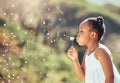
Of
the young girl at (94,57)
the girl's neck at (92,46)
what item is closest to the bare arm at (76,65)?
the young girl at (94,57)

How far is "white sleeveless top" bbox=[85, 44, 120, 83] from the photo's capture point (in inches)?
108

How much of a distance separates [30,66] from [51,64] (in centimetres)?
A: 16

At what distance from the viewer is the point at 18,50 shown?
9.49ft

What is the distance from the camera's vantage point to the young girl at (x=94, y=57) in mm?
2730

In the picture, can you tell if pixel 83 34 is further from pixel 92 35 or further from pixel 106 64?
Result: pixel 106 64

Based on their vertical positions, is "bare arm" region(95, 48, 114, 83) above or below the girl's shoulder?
below

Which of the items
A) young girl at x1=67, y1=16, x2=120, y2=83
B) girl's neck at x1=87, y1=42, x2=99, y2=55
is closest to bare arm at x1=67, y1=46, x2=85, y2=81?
young girl at x1=67, y1=16, x2=120, y2=83

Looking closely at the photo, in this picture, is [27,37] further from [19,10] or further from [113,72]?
[113,72]

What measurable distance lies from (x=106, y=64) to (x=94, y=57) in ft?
0.34

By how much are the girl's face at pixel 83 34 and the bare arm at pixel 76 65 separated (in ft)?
0.27

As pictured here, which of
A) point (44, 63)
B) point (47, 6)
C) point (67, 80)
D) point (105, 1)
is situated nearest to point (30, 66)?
point (44, 63)

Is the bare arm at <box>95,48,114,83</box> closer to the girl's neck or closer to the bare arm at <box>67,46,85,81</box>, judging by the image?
the girl's neck

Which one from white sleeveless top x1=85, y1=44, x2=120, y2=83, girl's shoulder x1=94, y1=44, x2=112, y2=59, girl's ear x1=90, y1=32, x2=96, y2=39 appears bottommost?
white sleeveless top x1=85, y1=44, x2=120, y2=83

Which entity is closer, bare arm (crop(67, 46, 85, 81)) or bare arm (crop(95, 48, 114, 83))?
bare arm (crop(95, 48, 114, 83))
